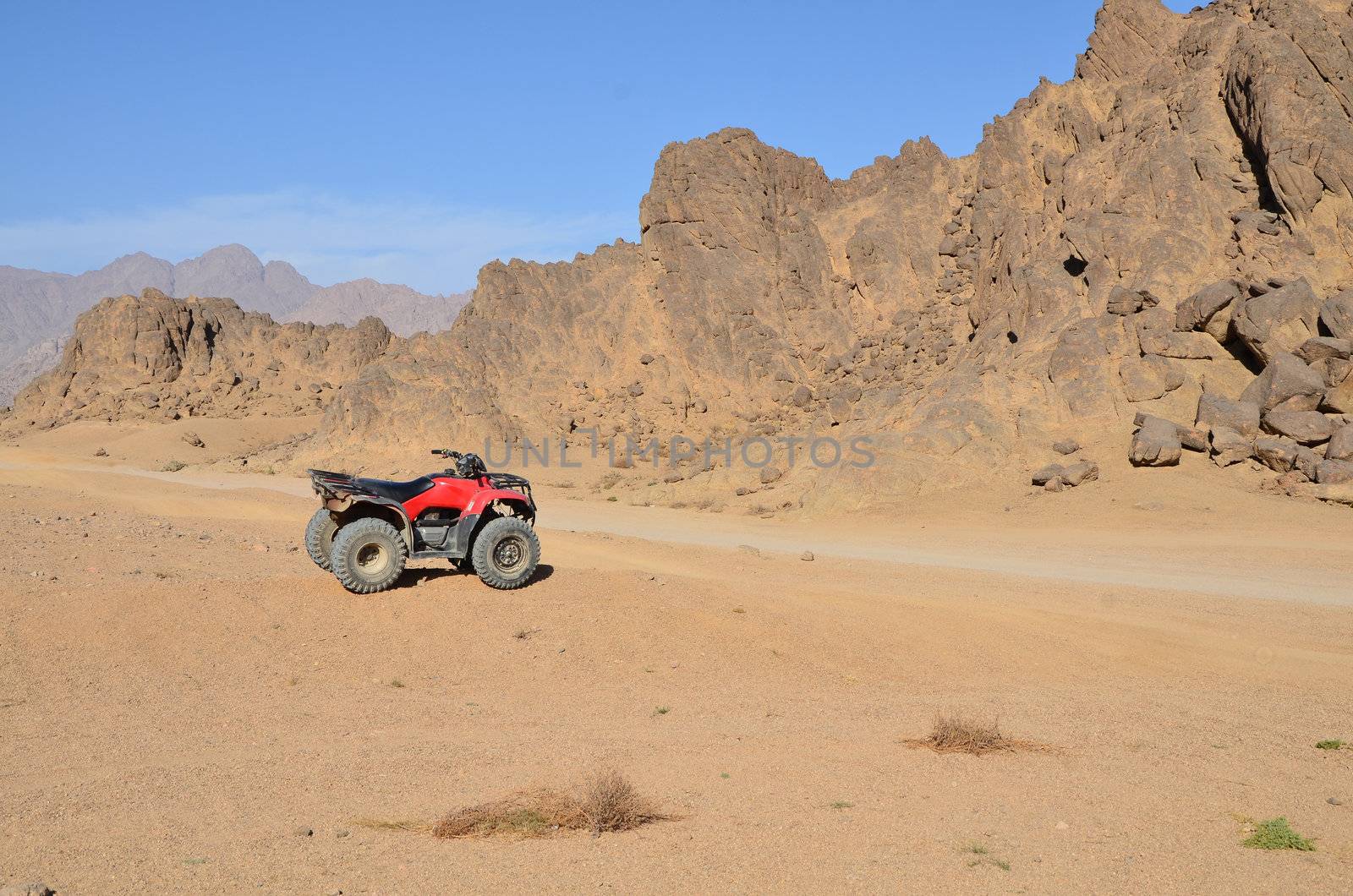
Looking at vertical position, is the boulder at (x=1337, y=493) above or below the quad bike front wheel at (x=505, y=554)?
above

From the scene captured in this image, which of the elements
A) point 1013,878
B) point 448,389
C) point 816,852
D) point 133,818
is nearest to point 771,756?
point 816,852

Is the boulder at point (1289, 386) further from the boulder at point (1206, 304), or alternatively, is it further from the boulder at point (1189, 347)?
the boulder at point (1206, 304)

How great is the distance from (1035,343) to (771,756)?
28805 millimetres

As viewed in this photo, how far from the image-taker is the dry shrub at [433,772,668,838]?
536 centimetres

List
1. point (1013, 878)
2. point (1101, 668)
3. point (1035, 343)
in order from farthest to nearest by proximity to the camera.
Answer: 1. point (1035, 343)
2. point (1101, 668)
3. point (1013, 878)

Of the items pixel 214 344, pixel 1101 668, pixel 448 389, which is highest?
pixel 214 344

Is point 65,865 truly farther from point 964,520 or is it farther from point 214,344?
point 214,344

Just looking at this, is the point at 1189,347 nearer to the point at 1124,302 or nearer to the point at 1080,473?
the point at 1124,302

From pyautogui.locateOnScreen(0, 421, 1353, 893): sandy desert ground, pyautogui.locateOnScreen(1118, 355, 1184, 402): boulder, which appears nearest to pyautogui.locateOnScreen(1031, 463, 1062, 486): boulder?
pyautogui.locateOnScreen(1118, 355, 1184, 402): boulder

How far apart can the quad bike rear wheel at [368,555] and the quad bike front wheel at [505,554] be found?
2.88ft

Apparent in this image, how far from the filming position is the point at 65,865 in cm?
450

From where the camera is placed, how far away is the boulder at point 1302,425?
25.3 meters

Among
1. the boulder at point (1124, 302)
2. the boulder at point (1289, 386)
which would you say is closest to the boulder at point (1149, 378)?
the boulder at point (1124, 302)

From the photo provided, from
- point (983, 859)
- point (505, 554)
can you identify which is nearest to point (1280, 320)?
point (505, 554)
